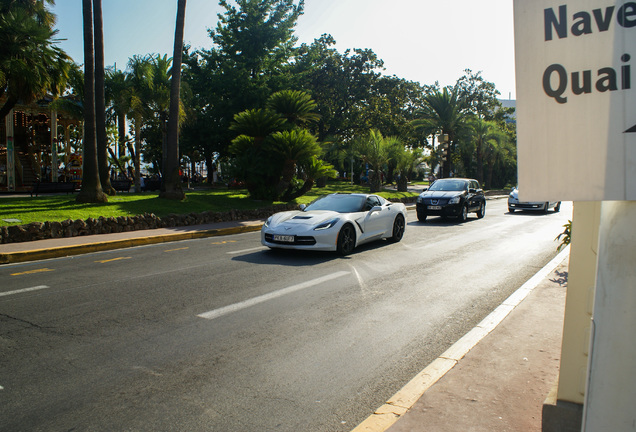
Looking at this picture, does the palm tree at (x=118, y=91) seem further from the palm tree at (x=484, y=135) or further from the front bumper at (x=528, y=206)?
the palm tree at (x=484, y=135)

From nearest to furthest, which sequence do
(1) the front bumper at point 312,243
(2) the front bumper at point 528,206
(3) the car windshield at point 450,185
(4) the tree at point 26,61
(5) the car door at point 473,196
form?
1. (1) the front bumper at point 312,243
2. (4) the tree at point 26,61
3. (5) the car door at point 473,196
4. (3) the car windshield at point 450,185
5. (2) the front bumper at point 528,206

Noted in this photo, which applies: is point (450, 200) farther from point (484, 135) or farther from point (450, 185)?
point (484, 135)

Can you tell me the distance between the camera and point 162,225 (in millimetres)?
16438

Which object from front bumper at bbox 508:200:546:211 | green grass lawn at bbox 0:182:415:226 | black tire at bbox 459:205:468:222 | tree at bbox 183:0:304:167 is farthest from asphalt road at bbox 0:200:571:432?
tree at bbox 183:0:304:167

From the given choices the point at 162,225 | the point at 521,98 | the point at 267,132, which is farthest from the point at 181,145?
the point at 521,98

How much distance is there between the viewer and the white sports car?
1031 cm

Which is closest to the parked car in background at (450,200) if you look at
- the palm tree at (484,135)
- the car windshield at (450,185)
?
the car windshield at (450,185)

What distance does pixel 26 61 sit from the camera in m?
18.1

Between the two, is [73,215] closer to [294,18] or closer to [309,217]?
[309,217]

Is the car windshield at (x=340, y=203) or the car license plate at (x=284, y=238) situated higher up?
the car windshield at (x=340, y=203)

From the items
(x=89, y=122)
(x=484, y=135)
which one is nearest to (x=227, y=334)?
(x=89, y=122)

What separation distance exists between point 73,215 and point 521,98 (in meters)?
15.5

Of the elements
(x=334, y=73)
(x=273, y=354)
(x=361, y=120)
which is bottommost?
(x=273, y=354)

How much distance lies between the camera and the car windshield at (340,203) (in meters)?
11.6
